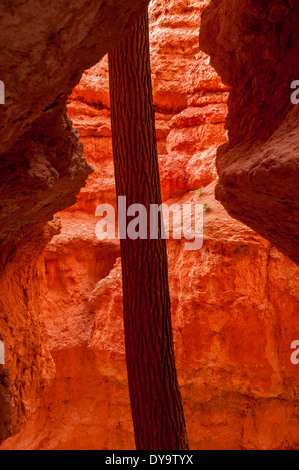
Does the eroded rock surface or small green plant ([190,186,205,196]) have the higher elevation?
small green plant ([190,186,205,196])

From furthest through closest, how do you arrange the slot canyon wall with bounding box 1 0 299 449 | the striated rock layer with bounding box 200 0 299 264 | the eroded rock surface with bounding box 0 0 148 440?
the slot canyon wall with bounding box 1 0 299 449 → the striated rock layer with bounding box 200 0 299 264 → the eroded rock surface with bounding box 0 0 148 440

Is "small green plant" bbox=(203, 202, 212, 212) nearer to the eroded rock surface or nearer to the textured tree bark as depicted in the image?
the textured tree bark

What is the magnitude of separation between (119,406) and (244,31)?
7.18 meters

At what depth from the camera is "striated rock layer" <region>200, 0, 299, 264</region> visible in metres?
2.20

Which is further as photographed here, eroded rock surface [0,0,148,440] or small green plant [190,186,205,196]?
small green plant [190,186,205,196]

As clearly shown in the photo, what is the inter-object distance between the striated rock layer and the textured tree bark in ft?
2.61

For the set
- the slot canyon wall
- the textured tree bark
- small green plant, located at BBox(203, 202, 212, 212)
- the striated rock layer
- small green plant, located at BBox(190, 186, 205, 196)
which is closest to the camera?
the striated rock layer

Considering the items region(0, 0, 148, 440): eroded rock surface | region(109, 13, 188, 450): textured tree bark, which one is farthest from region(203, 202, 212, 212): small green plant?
region(0, 0, 148, 440): eroded rock surface

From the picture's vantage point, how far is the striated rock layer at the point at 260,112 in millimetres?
2203

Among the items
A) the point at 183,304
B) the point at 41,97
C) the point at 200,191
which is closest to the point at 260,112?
the point at 41,97

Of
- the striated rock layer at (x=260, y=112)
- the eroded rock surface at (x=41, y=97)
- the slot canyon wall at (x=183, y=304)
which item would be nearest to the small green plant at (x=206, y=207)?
the slot canyon wall at (x=183, y=304)

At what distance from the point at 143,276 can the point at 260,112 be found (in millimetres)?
1717

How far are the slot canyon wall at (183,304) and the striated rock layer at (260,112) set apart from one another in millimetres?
1917
